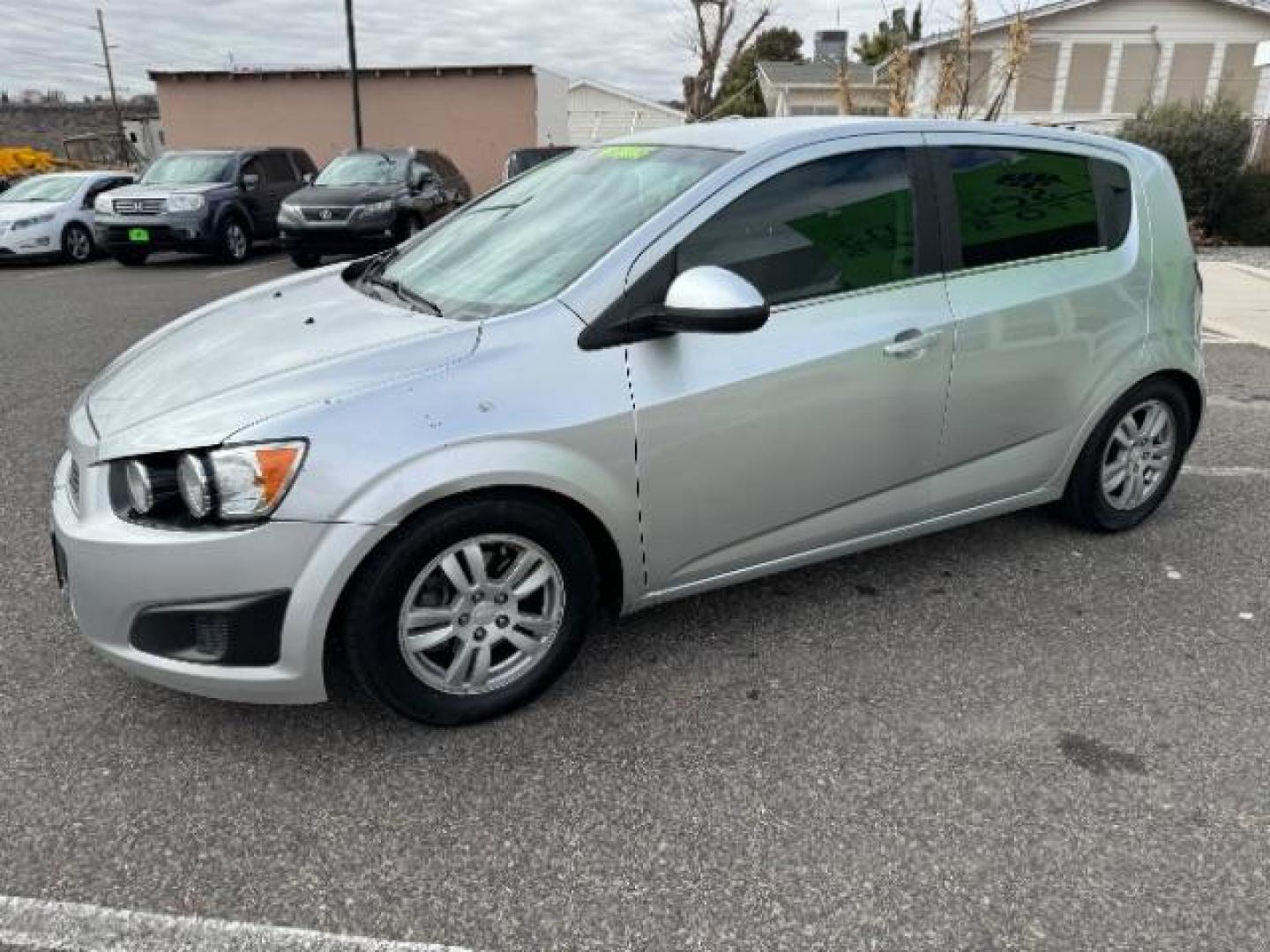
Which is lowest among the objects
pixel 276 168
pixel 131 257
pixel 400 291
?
pixel 131 257

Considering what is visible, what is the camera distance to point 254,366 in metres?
2.69

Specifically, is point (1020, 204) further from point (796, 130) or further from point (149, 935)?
point (149, 935)

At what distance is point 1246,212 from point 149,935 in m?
17.4

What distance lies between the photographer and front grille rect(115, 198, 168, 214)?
13.2 meters

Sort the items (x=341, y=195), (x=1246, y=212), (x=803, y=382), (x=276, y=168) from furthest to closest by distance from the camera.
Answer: (x=276, y=168)
(x=1246, y=212)
(x=341, y=195)
(x=803, y=382)

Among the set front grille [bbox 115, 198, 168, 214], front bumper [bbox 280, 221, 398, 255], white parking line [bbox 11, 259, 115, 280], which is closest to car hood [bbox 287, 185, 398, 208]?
front bumper [bbox 280, 221, 398, 255]

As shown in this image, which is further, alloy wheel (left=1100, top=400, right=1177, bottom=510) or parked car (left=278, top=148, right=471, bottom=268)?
parked car (left=278, top=148, right=471, bottom=268)

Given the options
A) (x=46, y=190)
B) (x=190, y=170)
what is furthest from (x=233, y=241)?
(x=46, y=190)

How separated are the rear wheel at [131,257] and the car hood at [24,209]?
1182 mm

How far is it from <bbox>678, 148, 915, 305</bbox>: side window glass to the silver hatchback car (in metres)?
0.01

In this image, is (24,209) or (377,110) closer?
(24,209)

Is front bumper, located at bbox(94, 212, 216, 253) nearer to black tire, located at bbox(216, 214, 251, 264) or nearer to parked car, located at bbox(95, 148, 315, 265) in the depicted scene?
parked car, located at bbox(95, 148, 315, 265)

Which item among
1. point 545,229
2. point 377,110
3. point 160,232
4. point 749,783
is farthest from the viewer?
point 377,110

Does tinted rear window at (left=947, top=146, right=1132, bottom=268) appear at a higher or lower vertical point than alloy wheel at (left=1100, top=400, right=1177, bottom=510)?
higher
